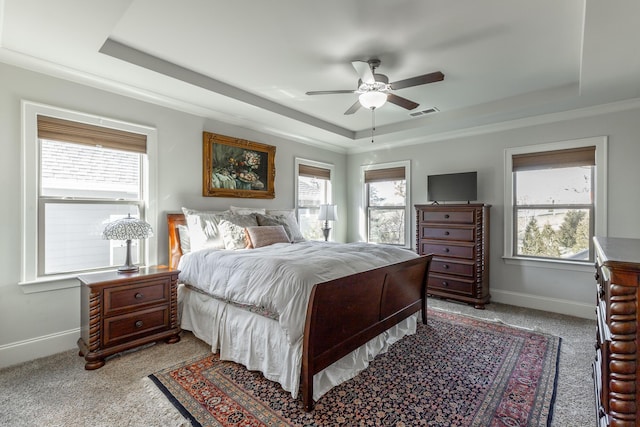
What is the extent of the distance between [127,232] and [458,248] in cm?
398

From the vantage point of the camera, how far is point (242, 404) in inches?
79.5

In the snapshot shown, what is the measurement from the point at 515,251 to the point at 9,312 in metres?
5.61

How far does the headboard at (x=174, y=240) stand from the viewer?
343 centimetres

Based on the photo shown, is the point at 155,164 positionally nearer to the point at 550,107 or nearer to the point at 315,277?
the point at 315,277

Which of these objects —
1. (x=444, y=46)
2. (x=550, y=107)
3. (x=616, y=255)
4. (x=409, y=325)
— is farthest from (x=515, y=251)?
(x=616, y=255)

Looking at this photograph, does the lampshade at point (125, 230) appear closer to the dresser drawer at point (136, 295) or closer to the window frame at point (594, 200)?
the dresser drawer at point (136, 295)

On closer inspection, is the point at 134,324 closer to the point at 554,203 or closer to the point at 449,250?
the point at 449,250

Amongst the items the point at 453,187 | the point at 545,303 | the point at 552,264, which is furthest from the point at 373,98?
the point at 545,303

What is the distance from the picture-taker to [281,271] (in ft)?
7.29

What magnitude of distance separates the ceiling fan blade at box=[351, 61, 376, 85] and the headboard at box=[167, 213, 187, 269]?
2508mm

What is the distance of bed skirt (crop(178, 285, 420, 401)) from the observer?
210cm

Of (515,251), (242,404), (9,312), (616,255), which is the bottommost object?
(242,404)

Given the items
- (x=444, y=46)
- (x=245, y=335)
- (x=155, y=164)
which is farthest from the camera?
(x=155, y=164)

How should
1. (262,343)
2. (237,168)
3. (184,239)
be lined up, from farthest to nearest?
(237,168)
(184,239)
(262,343)
